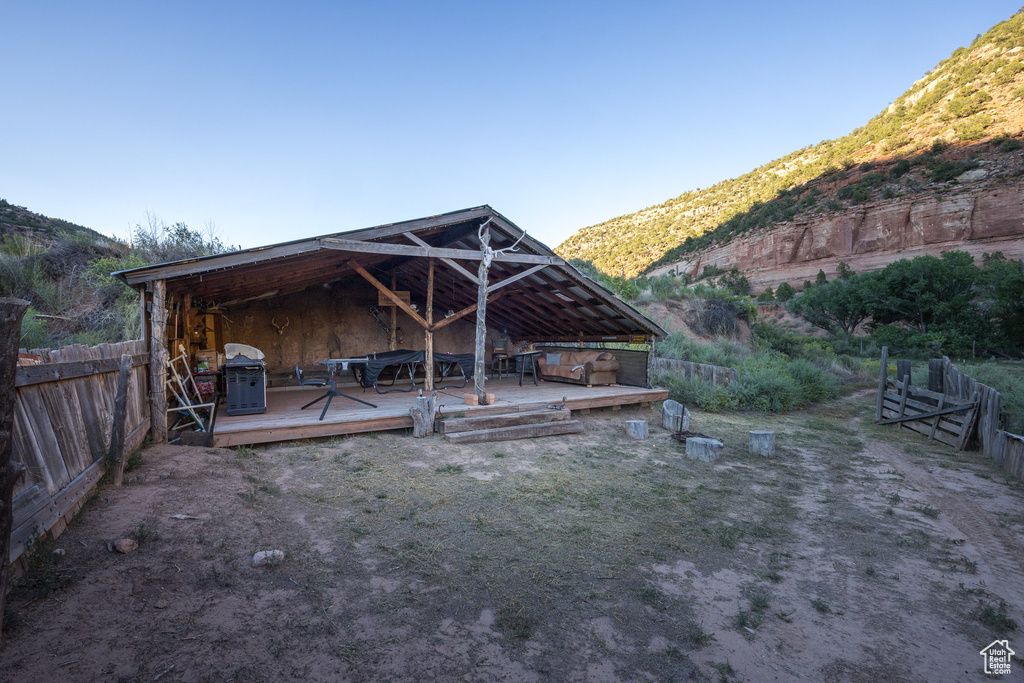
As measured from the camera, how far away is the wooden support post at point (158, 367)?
4723 millimetres

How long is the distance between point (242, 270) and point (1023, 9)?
2189 inches

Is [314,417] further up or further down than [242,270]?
further down

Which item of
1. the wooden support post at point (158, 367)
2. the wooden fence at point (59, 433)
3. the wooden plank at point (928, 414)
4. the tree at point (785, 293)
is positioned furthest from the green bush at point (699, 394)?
the tree at point (785, 293)

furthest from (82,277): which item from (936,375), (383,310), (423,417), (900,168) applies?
(900,168)

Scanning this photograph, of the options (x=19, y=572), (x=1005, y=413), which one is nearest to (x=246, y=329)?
(x=19, y=572)

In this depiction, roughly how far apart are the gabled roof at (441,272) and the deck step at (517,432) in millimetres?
2407

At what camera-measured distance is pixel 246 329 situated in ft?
30.4

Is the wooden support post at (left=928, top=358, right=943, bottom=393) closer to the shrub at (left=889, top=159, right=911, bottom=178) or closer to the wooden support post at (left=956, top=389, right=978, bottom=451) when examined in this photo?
the wooden support post at (left=956, top=389, right=978, bottom=451)

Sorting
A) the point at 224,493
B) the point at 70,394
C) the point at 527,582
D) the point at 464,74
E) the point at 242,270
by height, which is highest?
the point at 464,74

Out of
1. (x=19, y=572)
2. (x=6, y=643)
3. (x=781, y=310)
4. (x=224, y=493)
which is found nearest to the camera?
(x=6, y=643)

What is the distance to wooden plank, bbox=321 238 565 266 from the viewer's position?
600 centimetres

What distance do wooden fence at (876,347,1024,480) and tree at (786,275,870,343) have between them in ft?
55.5

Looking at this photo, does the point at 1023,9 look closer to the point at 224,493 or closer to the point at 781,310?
the point at 781,310

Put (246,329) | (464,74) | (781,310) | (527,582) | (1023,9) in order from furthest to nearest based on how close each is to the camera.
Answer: (1023,9) → (781,310) → (464,74) → (246,329) → (527,582)
